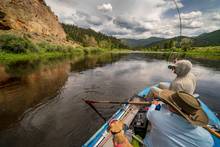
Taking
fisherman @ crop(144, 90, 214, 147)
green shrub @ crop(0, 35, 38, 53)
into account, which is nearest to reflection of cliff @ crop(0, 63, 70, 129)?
fisherman @ crop(144, 90, 214, 147)

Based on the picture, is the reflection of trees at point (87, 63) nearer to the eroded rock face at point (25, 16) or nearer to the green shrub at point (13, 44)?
the green shrub at point (13, 44)

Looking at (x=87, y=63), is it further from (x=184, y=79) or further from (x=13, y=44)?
(x=184, y=79)

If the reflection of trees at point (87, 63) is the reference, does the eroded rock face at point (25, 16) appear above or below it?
above

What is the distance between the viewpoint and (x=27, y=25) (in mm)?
63344

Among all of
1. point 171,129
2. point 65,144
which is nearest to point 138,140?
point 171,129

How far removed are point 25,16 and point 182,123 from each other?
76.7 m

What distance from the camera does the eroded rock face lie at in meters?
54.8

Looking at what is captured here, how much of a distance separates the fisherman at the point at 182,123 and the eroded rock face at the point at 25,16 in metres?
61.2

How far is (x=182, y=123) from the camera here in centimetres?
265

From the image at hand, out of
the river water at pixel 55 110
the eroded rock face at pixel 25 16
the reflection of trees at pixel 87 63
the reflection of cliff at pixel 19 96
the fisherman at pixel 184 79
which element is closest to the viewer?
the fisherman at pixel 184 79

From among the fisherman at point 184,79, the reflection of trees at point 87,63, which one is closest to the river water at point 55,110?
the fisherman at point 184,79

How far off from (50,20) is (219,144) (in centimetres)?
9600

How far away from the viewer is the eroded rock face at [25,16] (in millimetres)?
54787

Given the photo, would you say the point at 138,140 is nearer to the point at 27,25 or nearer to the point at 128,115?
the point at 128,115
